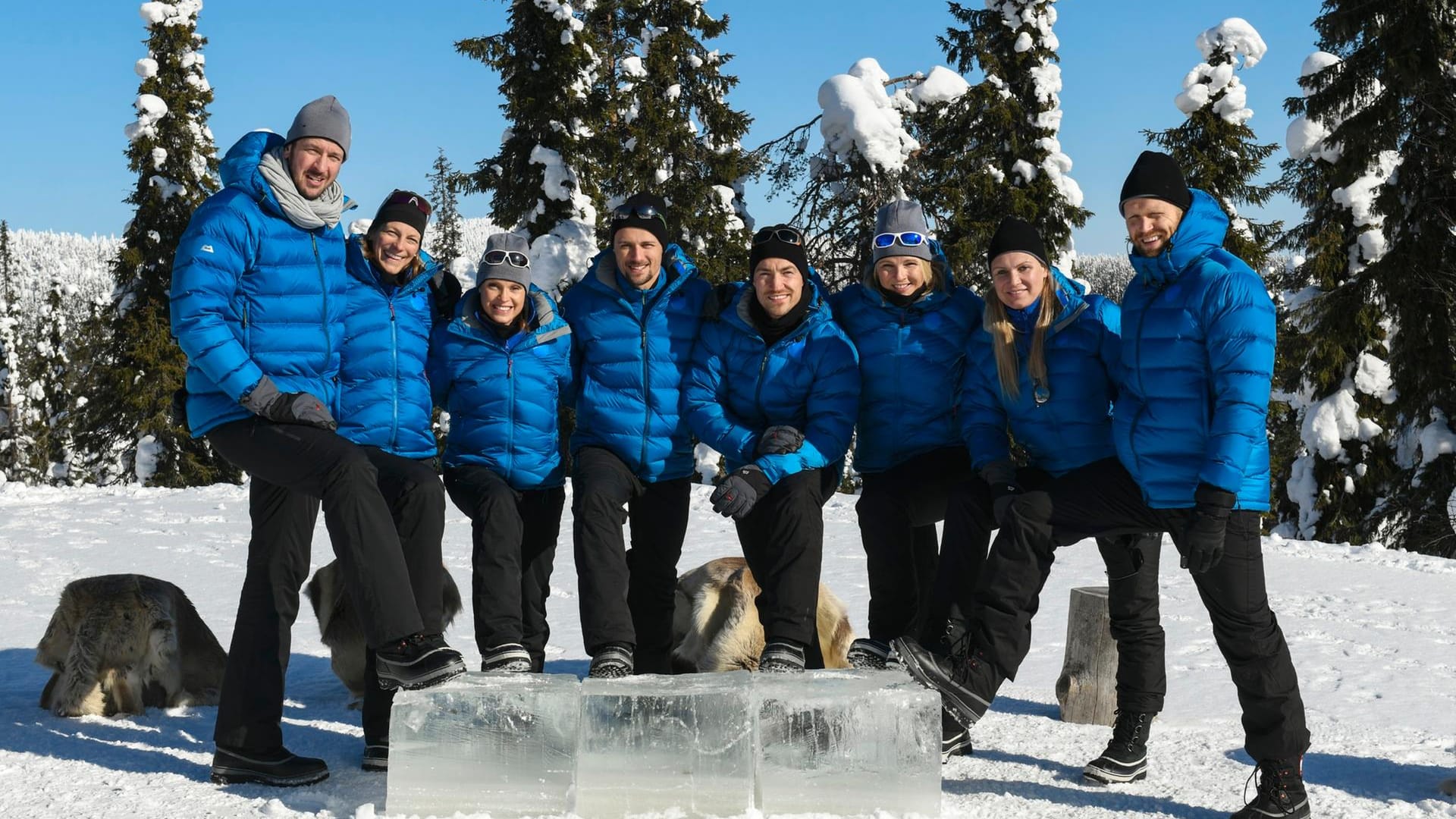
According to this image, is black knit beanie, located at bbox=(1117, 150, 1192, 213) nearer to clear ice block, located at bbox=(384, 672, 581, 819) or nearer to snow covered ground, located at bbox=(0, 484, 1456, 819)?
snow covered ground, located at bbox=(0, 484, 1456, 819)

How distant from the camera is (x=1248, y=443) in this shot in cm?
363

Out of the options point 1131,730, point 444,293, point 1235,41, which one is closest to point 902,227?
point 444,293

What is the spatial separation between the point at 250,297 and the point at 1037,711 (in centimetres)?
409

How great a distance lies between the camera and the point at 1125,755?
4.38m

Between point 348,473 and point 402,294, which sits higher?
point 402,294

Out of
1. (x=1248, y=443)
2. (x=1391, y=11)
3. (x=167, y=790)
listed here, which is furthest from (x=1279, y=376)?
(x=167, y=790)

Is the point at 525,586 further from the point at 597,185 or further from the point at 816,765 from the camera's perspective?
the point at 597,185

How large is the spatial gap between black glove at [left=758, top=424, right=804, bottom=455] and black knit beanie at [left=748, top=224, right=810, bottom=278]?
2.26 feet

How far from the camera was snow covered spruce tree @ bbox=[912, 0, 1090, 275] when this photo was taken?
67.1ft

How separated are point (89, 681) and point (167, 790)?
142 cm

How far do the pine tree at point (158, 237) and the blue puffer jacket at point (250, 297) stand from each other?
879 inches

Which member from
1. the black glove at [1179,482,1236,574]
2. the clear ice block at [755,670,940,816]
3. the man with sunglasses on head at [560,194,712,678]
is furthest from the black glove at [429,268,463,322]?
the black glove at [1179,482,1236,574]

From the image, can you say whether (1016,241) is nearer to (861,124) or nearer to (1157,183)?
(1157,183)

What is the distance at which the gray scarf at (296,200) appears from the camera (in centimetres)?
421
